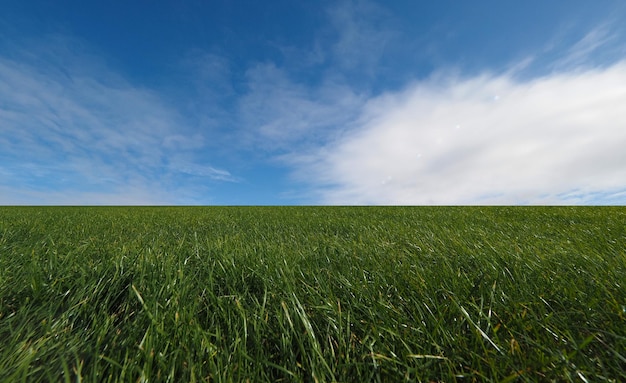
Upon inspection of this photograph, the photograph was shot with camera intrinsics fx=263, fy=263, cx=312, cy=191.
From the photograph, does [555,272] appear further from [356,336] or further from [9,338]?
[9,338]

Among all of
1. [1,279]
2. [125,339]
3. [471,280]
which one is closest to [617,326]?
[471,280]

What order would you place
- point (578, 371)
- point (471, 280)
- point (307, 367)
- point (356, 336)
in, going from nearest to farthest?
point (578, 371) → point (307, 367) → point (356, 336) → point (471, 280)

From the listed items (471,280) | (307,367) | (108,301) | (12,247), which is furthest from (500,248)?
(12,247)

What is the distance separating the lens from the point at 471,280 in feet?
6.55

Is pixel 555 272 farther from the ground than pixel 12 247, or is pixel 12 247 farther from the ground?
pixel 12 247

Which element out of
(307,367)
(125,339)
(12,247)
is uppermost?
(12,247)

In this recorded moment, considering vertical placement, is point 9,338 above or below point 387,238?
below

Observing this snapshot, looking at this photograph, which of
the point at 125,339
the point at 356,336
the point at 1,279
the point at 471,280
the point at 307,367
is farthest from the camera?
the point at 471,280

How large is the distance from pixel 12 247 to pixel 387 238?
15.3 ft

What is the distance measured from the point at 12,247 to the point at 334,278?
12.5 ft

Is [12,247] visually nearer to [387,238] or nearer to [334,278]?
[334,278]

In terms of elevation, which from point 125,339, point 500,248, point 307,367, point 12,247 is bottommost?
point 307,367

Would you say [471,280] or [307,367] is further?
[471,280]

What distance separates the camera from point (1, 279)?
6.06ft
